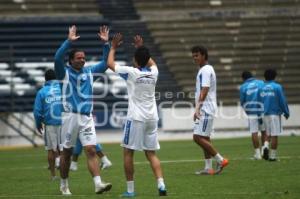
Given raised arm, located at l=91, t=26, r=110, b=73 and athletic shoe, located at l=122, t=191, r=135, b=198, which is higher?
raised arm, located at l=91, t=26, r=110, b=73

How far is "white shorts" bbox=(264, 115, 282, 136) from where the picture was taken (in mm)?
21625

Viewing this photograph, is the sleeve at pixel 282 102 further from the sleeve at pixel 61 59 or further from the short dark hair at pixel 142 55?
the sleeve at pixel 61 59

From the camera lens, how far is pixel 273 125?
71.3ft

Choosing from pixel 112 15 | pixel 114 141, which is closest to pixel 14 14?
pixel 112 15

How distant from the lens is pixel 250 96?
2261 cm

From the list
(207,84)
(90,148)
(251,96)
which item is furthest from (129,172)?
(251,96)

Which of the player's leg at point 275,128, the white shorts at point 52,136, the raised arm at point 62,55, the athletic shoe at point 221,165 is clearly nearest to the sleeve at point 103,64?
the raised arm at point 62,55

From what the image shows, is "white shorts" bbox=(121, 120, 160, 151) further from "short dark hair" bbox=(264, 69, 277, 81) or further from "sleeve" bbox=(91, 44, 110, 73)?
"short dark hair" bbox=(264, 69, 277, 81)

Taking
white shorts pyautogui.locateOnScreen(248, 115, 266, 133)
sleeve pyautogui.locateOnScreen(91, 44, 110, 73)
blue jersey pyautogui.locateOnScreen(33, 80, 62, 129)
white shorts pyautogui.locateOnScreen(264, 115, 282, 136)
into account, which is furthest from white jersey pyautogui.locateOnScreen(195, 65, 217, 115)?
white shorts pyautogui.locateOnScreen(248, 115, 266, 133)

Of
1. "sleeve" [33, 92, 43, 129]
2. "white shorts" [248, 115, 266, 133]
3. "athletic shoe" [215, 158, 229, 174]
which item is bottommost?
"white shorts" [248, 115, 266, 133]

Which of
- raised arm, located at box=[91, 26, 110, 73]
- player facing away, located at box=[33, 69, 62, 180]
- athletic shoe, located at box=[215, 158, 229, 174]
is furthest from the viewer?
player facing away, located at box=[33, 69, 62, 180]

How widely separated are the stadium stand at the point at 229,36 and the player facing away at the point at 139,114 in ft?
83.0

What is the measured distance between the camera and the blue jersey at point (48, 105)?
60.0 ft

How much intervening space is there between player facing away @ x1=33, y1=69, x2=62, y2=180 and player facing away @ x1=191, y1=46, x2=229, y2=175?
2.89m
